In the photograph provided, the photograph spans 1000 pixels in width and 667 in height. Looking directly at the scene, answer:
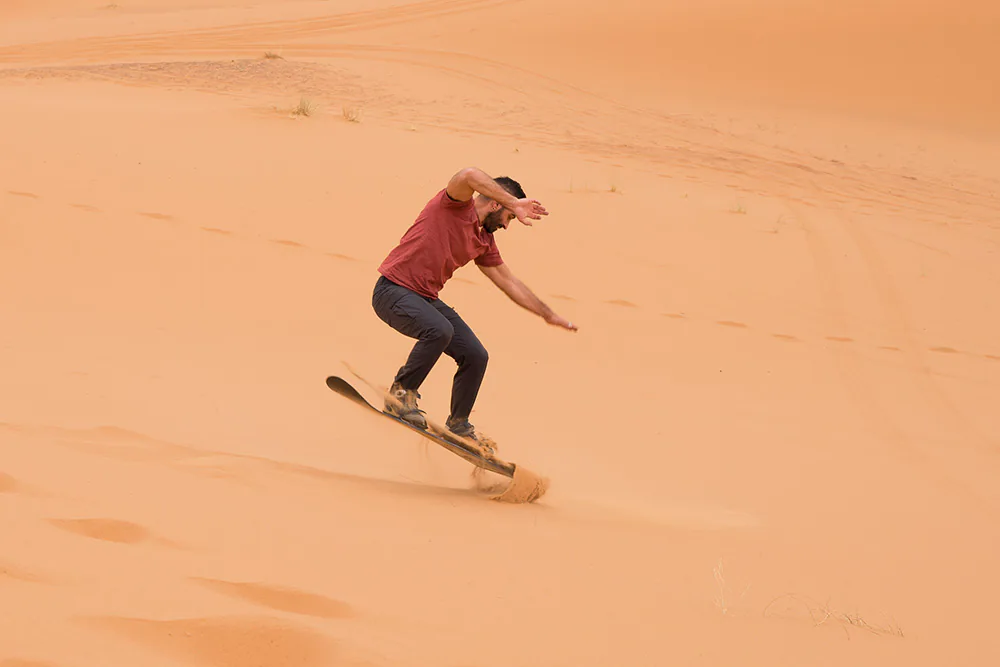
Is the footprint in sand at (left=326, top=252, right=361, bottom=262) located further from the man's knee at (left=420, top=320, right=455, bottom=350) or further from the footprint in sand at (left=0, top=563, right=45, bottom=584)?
the footprint in sand at (left=0, top=563, right=45, bottom=584)

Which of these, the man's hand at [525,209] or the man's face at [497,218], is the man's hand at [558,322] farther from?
the man's hand at [525,209]

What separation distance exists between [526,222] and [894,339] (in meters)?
5.80

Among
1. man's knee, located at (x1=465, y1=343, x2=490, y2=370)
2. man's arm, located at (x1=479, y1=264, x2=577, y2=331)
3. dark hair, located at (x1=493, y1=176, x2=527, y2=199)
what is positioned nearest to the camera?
dark hair, located at (x1=493, y1=176, x2=527, y2=199)

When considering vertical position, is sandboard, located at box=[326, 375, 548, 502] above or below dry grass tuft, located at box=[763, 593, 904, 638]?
below

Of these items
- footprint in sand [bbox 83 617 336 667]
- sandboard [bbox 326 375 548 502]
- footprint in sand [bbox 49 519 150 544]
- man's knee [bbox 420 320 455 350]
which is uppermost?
man's knee [bbox 420 320 455 350]

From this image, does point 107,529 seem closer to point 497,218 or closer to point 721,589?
point 721,589

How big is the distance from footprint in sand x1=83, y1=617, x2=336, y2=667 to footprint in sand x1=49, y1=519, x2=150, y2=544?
61cm

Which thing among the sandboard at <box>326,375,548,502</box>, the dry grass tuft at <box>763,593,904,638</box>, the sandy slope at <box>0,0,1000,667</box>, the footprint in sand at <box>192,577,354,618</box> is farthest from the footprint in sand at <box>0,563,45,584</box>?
the dry grass tuft at <box>763,593,904,638</box>

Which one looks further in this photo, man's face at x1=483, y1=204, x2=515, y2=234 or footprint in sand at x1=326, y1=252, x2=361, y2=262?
footprint in sand at x1=326, y1=252, x2=361, y2=262

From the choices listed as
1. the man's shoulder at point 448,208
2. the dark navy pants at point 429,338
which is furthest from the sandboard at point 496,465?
the man's shoulder at point 448,208

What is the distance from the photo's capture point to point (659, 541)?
3982 millimetres

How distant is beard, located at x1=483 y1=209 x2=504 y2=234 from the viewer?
15.4 ft

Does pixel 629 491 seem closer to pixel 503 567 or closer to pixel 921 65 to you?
pixel 503 567

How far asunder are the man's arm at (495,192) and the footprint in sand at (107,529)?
195 cm
